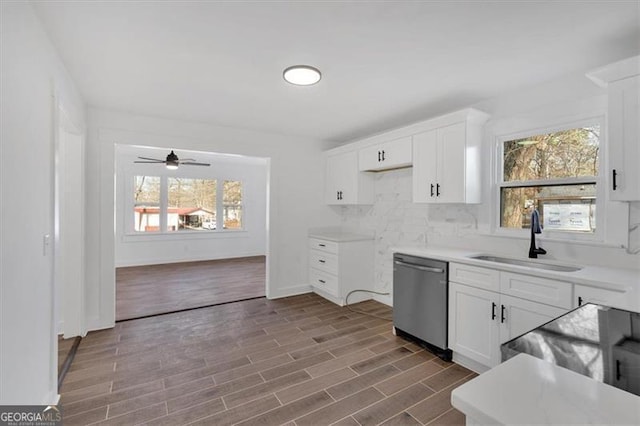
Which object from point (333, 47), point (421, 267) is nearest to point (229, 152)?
point (333, 47)

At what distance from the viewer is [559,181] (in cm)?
260

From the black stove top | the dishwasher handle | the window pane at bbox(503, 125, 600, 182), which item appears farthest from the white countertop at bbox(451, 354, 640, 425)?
the window pane at bbox(503, 125, 600, 182)

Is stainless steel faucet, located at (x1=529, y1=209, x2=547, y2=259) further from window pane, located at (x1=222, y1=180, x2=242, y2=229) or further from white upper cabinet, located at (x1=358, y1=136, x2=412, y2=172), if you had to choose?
window pane, located at (x1=222, y1=180, x2=242, y2=229)

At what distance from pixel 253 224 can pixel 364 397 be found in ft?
21.9

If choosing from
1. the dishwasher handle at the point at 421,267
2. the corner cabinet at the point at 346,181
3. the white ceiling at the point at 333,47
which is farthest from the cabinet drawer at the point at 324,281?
the white ceiling at the point at 333,47

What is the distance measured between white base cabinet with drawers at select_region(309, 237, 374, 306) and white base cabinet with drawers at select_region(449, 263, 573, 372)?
1.69 meters

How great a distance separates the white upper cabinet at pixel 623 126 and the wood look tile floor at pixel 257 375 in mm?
1790

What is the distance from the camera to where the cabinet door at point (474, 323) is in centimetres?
238

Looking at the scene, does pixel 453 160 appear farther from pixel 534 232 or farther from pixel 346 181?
pixel 346 181

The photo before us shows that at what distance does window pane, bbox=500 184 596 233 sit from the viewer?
245 centimetres

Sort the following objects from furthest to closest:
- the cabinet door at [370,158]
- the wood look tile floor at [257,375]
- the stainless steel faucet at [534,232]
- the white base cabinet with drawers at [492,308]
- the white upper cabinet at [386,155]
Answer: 1. the cabinet door at [370,158]
2. the white upper cabinet at [386,155]
3. the stainless steel faucet at [534,232]
4. the white base cabinet with drawers at [492,308]
5. the wood look tile floor at [257,375]

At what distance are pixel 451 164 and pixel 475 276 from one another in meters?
Answer: 1.13

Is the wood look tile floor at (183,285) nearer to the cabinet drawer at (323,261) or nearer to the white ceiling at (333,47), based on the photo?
the cabinet drawer at (323,261)

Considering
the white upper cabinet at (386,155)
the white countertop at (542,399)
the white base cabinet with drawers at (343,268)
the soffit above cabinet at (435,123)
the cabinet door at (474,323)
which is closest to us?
the white countertop at (542,399)
